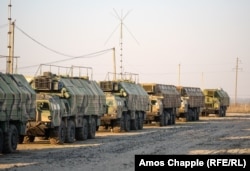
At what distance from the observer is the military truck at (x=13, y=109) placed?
70.1 ft

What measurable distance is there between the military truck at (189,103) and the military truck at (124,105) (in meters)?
10.2

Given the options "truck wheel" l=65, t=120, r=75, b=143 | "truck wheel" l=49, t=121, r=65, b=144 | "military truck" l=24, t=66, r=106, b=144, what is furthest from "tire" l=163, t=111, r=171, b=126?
"truck wheel" l=49, t=121, r=65, b=144

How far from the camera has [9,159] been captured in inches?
781

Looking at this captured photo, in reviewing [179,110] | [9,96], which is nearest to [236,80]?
[179,110]

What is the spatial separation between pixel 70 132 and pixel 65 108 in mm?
1061

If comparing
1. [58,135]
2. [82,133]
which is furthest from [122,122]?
[58,135]

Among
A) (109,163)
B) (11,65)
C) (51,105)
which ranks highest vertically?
(11,65)

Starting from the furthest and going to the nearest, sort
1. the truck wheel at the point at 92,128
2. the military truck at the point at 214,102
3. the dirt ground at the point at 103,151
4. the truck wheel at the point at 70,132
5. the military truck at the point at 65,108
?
the military truck at the point at 214,102, the truck wheel at the point at 92,128, the truck wheel at the point at 70,132, the military truck at the point at 65,108, the dirt ground at the point at 103,151

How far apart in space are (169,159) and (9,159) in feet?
21.2

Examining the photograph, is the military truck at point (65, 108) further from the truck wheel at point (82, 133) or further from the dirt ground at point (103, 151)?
the dirt ground at point (103, 151)

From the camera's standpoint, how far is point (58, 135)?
2536cm

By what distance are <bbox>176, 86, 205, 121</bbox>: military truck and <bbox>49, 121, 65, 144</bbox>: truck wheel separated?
83.0 ft

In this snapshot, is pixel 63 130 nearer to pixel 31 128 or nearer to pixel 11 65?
pixel 31 128

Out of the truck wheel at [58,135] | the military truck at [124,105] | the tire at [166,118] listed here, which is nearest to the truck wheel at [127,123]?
the military truck at [124,105]
